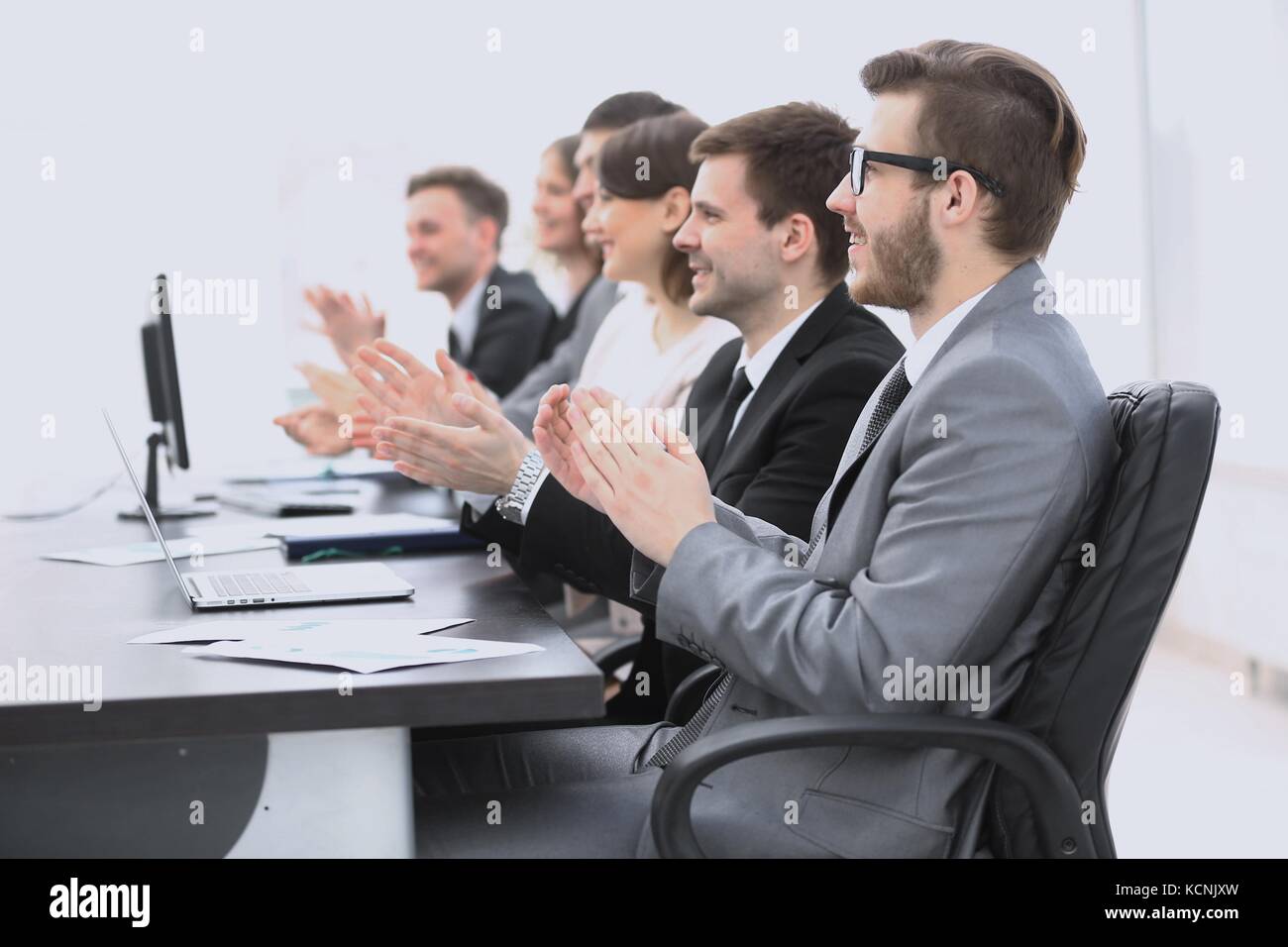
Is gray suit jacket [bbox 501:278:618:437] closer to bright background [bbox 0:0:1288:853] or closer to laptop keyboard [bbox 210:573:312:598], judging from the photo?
bright background [bbox 0:0:1288:853]

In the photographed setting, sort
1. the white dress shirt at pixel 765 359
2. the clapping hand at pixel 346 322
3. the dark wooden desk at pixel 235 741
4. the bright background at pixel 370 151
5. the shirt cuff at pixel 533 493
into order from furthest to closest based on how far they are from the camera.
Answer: the bright background at pixel 370 151, the clapping hand at pixel 346 322, the white dress shirt at pixel 765 359, the shirt cuff at pixel 533 493, the dark wooden desk at pixel 235 741

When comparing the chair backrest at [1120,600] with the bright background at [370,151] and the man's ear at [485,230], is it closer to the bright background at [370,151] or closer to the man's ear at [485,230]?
the bright background at [370,151]

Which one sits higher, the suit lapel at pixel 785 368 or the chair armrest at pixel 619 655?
the suit lapel at pixel 785 368

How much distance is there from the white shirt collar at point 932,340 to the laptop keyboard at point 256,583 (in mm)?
902

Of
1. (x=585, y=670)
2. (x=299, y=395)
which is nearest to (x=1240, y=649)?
(x=585, y=670)

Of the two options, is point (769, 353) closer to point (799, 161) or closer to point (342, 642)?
point (799, 161)

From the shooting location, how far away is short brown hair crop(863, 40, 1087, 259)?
1.50 metres

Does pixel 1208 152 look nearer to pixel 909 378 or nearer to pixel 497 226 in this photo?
pixel 497 226

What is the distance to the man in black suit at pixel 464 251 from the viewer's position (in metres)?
5.07

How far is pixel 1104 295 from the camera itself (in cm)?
495

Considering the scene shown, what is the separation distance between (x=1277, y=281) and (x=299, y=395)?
4201 millimetres


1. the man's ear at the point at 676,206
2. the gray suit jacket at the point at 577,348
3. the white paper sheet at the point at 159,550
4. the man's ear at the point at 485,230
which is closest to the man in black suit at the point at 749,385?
the white paper sheet at the point at 159,550

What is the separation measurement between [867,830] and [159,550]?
1.58 metres
